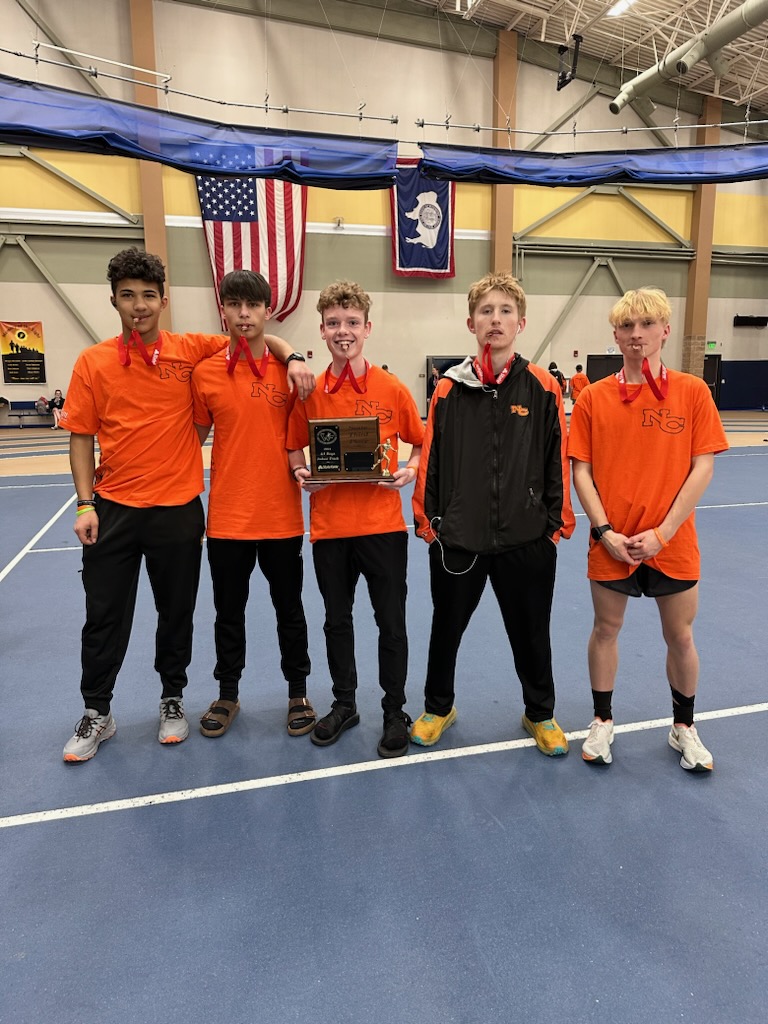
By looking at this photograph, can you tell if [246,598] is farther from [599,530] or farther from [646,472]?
[646,472]

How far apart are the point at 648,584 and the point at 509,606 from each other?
1.78 ft

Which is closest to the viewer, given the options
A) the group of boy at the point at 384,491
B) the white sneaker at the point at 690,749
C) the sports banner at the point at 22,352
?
the group of boy at the point at 384,491

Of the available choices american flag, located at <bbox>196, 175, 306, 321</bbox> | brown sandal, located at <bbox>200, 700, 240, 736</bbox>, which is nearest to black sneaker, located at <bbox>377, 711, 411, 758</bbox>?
brown sandal, located at <bbox>200, 700, 240, 736</bbox>

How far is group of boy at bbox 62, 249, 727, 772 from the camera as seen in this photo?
7.77ft

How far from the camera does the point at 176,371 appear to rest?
2.58m

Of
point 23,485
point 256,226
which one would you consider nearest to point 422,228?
point 256,226

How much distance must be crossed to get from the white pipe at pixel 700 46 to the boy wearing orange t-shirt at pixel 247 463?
1496 cm

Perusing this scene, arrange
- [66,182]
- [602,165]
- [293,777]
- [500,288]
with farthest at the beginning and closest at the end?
[66,182] → [602,165] → [293,777] → [500,288]

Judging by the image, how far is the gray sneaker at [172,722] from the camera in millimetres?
2754

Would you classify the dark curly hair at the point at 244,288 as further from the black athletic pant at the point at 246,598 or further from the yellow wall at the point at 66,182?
the yellow wall at the point at 66,182

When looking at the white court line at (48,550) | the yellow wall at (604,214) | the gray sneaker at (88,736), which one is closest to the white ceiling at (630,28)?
the yellow wall at (604,214)

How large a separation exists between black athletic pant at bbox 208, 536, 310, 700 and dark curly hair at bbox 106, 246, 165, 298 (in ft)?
3.58

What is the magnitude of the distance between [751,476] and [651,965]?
348 inches

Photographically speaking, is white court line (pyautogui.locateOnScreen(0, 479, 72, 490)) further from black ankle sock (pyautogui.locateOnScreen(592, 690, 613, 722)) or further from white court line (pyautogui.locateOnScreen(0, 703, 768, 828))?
black ankle sock (pyautogui.locateOnScreen(592, 690, 613, 722))
